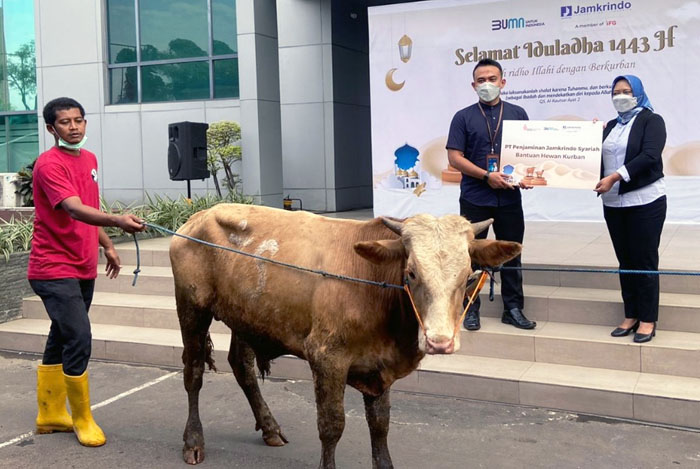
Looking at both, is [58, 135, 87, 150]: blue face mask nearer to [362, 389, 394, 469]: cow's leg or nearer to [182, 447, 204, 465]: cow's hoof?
[182, 447, 204, 465]: cow's hoof

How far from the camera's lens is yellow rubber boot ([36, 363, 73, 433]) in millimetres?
5098

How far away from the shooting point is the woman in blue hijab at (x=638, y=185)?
5570 millimetres

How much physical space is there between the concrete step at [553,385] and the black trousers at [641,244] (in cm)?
54

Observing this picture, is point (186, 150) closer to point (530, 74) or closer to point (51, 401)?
point (530, 74)

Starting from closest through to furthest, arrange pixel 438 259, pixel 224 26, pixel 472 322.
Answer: pixel 438 259, pixel 472 322, pixel 224 26

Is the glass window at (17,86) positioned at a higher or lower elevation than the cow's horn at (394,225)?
higher

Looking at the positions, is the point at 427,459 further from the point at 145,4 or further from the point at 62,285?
the point at 145,4

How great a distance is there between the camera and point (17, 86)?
17.7 meters

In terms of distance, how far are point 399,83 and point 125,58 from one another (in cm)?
706

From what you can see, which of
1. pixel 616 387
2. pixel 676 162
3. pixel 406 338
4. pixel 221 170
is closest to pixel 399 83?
pixel 676 162

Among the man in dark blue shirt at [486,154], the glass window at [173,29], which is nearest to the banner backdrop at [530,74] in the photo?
the man in dark blue shirt at [486,154]

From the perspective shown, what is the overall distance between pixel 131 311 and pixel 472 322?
3.53 metres

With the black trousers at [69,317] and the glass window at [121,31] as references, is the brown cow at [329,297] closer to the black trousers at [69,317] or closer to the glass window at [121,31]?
the black trousers at [69,317]

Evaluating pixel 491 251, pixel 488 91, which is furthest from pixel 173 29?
pixel 491 251
